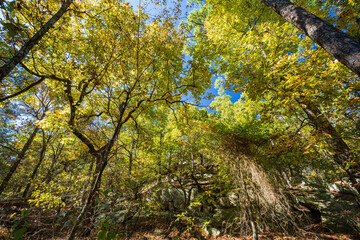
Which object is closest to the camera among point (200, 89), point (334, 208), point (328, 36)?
point (328, 36)

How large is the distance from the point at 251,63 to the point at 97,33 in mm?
5050

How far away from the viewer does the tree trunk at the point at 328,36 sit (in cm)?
155

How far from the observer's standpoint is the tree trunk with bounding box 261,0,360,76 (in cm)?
155

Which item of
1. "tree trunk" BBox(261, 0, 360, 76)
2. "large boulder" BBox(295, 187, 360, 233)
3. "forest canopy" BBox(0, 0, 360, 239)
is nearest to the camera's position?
"tree trunk" BBox(261, 0, 360, 76)

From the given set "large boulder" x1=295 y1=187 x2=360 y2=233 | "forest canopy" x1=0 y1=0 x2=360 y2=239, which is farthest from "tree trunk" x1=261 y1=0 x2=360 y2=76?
"large boulder" x1=295 y1=187 x2=360 y2=233

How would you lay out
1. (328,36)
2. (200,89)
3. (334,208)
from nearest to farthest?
(328,36) < (200,89) < (334,208)

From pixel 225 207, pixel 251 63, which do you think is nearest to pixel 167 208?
pixel 225 207

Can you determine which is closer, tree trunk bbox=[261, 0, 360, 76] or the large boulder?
tree trunk bbox=[261, 0, 360, 76]

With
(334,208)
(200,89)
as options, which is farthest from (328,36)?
(334,208)

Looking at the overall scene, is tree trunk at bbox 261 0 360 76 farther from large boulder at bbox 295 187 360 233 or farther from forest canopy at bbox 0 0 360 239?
large boulder at bbox 295 187 360 233

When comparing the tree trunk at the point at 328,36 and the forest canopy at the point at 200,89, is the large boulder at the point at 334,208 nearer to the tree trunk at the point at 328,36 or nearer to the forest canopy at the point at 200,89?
the forest canopy at the point at 200,89

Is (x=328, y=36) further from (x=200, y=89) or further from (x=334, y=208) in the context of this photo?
(x=334, y=208)

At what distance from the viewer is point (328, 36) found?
5.93 feet

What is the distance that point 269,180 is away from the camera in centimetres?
414
